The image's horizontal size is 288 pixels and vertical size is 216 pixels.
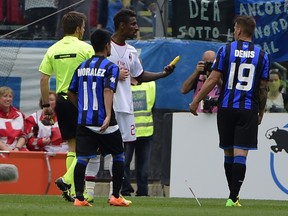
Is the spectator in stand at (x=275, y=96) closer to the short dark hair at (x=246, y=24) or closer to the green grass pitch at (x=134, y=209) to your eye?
the green grass pitch at (x=134, y=209)

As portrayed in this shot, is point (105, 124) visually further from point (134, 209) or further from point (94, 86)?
point (134, 209)

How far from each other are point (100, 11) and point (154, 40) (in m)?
0.94

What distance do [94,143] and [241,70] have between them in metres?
1.74

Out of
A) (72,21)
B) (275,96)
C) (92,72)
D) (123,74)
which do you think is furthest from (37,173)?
(92,72)

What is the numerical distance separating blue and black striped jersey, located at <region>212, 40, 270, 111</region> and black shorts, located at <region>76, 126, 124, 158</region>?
1293mm

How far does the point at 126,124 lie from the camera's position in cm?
1334

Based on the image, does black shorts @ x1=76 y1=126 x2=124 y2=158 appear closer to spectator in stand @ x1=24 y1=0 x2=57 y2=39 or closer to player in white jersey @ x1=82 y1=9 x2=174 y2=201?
player in white jersey @ x1=82 y1=9 x2=174 y2=201

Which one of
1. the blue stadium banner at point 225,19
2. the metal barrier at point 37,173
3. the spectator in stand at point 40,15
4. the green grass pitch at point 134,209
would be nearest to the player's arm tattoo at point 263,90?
the green grass pitch at point 134,209

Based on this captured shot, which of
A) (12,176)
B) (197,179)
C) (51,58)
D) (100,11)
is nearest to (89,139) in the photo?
(51,58)

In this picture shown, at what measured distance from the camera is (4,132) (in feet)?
56.2

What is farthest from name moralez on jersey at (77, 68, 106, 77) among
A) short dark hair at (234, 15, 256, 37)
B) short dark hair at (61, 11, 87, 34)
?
short dark hair at (234, 15, 256, 37)

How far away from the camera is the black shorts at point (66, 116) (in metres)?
12.7

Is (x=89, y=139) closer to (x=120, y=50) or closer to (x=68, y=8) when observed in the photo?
(x=120, y=50)

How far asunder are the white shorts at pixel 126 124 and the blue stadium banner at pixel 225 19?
493 centimetres
